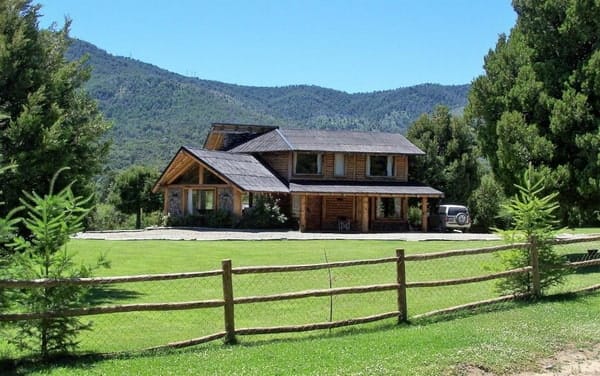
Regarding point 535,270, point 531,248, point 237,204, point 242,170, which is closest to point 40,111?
point 531,248

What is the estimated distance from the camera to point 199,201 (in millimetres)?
40250

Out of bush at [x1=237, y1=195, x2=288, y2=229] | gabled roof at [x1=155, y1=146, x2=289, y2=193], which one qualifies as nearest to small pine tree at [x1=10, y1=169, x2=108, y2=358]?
gabled roof at [x1=155, y1=146, x2=289, y2=193]

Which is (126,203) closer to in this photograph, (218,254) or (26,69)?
(218,254)

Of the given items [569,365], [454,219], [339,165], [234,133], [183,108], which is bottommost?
[569,365]

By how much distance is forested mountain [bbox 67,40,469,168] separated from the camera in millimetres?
114438

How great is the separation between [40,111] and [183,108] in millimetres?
125891

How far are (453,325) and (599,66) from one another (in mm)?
11624

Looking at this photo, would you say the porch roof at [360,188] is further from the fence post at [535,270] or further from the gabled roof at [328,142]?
the fence post at [535,270]

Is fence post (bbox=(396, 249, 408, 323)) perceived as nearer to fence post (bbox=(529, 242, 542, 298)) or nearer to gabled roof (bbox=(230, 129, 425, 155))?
fence post (bbox=(529, 242, 542, 298))

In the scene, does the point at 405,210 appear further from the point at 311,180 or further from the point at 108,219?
the point at 108,219

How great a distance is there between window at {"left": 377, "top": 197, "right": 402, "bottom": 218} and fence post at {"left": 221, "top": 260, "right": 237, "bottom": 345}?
3223 cm

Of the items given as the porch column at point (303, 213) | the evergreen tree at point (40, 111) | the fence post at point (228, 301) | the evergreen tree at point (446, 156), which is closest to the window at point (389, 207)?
the evergreen tree at point (446, 156)

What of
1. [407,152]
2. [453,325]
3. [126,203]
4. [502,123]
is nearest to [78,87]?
[453,325]

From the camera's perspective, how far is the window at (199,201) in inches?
1569
